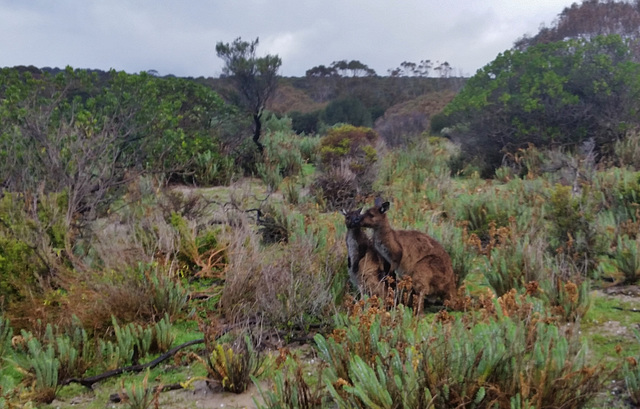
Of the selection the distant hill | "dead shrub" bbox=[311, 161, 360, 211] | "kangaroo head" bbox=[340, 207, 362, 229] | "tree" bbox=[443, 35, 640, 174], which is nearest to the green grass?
"kangaroo head" bbox=[340, 207, 362, 229]

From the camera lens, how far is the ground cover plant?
3256mm

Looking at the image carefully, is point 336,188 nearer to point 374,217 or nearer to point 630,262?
point 374,217

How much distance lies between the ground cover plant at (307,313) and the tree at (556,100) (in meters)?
5.12

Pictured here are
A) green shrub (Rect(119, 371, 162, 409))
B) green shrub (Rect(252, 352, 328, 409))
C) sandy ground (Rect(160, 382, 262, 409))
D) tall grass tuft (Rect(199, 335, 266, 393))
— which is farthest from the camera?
tall grass tuft (Rect(199, 335, 266, 393))

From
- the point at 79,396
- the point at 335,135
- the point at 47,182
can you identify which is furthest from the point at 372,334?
the point at 335,135

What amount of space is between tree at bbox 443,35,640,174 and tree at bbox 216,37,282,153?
20.6ft

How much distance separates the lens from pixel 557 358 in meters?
3.20

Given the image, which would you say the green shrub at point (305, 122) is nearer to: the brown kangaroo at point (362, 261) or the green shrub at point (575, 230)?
the green shrub at point (575, 230)

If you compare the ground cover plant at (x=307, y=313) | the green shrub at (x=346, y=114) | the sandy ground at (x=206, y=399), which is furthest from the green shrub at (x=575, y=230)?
the green shrub at (x=346, y=114)

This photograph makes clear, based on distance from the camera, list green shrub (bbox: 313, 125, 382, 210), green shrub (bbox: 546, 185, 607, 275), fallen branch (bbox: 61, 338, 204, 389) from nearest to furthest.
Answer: fallen branch (bbox: 61, 338, 204, 389)
green shrub (bbox: 546, 185, 607, 275)
green shrub (bbox: 313, 125, 382, 210)

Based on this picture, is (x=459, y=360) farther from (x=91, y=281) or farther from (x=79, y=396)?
(x=91, y=281)

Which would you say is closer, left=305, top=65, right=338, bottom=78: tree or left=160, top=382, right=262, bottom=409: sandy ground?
left=160, top=382, right=262, bottom=409: sandy ground

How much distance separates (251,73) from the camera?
18000mm

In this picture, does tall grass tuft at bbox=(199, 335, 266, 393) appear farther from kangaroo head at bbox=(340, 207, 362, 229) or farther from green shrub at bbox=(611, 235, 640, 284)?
green shrub at bbox=(611, 235, 640, 284)
